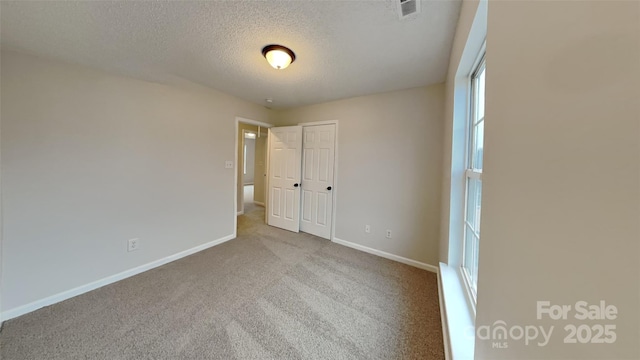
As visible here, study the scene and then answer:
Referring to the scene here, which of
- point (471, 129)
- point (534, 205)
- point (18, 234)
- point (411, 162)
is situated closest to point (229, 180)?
point (18, 234)

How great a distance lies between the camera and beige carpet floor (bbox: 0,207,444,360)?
1323mm

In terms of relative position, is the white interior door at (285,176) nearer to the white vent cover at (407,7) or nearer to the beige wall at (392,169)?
the beige wall at (392,169)

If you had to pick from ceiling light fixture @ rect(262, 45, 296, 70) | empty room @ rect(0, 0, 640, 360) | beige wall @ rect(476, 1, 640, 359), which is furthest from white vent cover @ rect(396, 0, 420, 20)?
ceiling light fixture @ rect(262, 45, 296, 70)

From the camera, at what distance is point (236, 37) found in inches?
60.2

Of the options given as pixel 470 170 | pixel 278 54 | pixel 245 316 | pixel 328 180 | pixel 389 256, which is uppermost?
pixel 278 54

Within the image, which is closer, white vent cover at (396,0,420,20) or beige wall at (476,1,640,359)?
beige wall at (476,1,640,359)

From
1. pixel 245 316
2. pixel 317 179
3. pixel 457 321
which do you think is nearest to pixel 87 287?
pixel 245 316

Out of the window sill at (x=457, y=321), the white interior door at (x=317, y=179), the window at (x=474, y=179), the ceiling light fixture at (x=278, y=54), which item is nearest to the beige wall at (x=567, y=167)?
the window sill at (x=457, y=321)

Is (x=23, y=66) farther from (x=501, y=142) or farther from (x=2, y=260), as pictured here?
(x=501, y=142)

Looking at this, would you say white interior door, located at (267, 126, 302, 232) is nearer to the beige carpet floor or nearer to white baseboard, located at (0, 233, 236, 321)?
the beige carpet floor

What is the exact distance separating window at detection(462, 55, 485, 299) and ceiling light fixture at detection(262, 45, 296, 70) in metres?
1.40

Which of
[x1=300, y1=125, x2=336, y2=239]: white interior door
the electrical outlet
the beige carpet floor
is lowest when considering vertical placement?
the beige carpet floor

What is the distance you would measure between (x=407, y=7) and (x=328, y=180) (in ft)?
7.34

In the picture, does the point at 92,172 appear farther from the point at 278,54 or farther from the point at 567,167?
the point at 567,167
